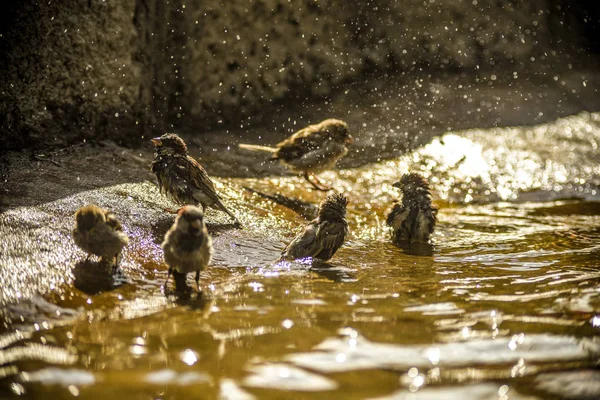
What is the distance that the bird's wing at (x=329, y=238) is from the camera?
5629 mm

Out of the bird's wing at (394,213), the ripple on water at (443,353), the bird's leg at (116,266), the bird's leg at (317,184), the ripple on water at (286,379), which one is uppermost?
the bird's leg at (317,184)

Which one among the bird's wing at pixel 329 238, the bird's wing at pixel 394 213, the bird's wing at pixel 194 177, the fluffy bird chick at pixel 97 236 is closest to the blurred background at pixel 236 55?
the bird's wing at pixel 194 177

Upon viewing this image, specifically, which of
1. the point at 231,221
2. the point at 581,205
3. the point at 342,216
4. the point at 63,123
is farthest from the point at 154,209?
the point at 581,205

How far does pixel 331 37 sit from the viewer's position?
412 inches

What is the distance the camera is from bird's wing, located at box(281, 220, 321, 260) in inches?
220

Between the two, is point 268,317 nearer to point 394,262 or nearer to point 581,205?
point 394,262

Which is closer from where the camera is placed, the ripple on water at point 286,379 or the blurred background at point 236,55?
the ripple on water at point 286,379

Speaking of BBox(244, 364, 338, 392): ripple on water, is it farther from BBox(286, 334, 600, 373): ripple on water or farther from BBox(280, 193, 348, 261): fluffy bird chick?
BBox(280, 193, 348, 261): fluffy bird chick

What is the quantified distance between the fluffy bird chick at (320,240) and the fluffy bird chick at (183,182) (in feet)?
3.15

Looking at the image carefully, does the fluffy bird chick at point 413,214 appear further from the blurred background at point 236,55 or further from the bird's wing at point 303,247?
the blurred background at point 236,55

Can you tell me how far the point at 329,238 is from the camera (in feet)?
18.6

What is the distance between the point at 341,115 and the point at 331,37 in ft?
4.60

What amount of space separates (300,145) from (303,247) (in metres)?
2.64

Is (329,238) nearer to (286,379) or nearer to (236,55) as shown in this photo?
(286,379)
